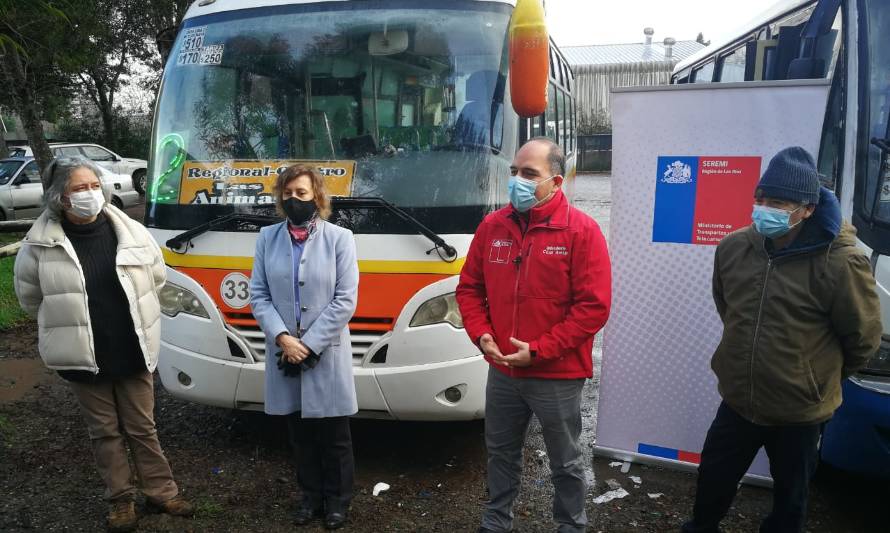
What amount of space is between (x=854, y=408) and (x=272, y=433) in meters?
3.45

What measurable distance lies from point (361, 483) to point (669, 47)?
32067mm

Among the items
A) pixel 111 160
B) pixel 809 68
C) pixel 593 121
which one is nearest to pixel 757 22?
pixel 809 68

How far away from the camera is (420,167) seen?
13.3ft

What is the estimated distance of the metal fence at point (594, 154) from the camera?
25.2 meters

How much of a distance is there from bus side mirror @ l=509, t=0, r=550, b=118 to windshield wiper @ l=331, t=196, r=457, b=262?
0.83 m

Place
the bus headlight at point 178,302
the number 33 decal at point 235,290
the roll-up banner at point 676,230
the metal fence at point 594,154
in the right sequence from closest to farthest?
1. the roll-up banner at point 676,230
2. the number 33 decal at point 235,290
3. the bus headlight at point 178,302
4. the metal fence at point 594,154

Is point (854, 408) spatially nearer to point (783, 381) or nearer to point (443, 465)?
point (783, 381)

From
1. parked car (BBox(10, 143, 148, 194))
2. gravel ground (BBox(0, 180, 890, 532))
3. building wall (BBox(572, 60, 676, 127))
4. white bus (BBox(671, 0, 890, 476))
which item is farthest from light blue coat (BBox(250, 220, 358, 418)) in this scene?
building wall (BBox(572, 60, 676, 127))

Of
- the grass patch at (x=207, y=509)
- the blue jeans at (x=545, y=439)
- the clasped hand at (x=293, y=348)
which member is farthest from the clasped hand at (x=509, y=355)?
the grass patch at (x=207, y=509)

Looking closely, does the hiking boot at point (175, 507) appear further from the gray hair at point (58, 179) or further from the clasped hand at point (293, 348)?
the gray hair at point (58, 179)

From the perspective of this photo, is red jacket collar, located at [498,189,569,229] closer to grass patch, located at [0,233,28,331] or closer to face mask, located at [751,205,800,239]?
face mask, located at [751,205,800,239]

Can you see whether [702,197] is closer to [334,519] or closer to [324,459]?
[324,459]

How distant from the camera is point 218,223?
395cm

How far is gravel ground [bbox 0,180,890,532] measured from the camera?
12.0ft
